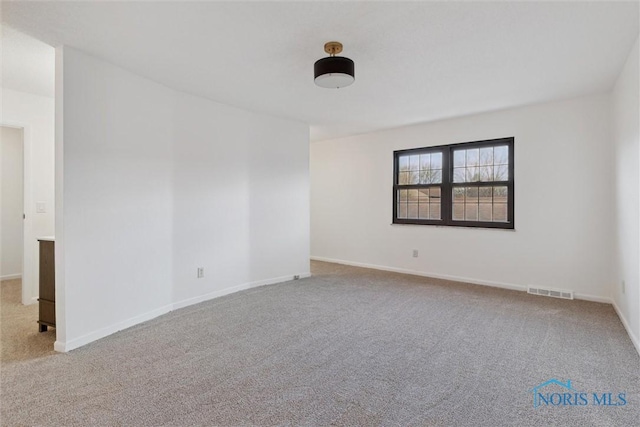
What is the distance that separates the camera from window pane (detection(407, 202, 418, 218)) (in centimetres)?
571

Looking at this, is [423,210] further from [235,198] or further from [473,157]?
[235,198]

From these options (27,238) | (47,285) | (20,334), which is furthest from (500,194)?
(27,238)

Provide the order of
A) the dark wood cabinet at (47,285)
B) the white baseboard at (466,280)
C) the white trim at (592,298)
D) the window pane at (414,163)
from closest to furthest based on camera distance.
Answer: the dark wood cabinet at (47,285) → the white trim at (592,298) → the white baseboard at (466,280) → the window pane at (414,163)

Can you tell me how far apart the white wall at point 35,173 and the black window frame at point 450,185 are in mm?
5002

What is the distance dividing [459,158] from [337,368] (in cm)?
402

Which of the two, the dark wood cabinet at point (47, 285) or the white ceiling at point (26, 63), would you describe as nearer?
the white ceiling at point (26, 63)

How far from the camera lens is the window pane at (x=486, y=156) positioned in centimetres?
491

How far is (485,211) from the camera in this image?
4957 mm

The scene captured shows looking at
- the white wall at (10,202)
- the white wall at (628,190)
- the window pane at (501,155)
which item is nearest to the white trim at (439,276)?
the white wall at (628,190)

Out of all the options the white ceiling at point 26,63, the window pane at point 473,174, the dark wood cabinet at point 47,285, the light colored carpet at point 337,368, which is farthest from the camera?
the window pane at point 473,174

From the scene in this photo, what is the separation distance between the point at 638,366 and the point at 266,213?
4132mm

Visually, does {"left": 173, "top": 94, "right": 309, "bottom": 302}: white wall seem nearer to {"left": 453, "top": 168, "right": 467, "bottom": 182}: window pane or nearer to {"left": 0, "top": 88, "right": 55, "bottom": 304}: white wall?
{"left": 0, "top": 88, "right": 55, "bottom": 304}: white wall

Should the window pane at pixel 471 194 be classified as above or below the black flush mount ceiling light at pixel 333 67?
below

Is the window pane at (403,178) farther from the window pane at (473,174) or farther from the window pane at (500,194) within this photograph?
the window pane at (500,194)
